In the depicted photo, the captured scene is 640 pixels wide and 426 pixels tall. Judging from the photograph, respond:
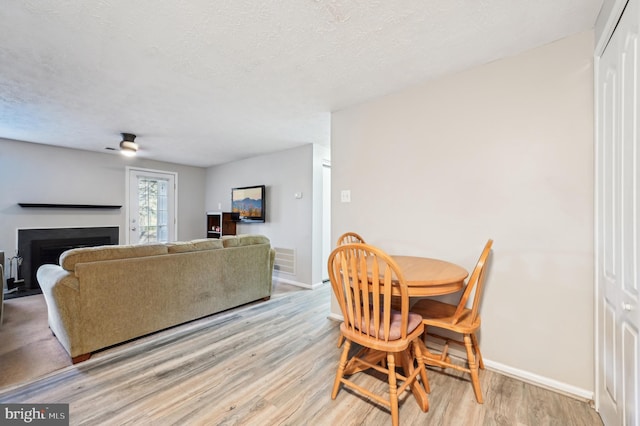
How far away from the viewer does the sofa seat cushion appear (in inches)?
102

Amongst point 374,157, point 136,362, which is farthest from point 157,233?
point 374,157

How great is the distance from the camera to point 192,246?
2721 mm

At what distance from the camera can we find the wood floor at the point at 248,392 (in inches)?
57.7

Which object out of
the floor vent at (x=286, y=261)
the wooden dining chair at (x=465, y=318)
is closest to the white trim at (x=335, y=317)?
the wooden dining chair at (x=465, y=318)

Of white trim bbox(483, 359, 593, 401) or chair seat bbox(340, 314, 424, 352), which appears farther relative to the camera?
white trim bbox(483, 359, 593, 401)

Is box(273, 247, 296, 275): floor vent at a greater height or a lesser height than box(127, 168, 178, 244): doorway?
lesser

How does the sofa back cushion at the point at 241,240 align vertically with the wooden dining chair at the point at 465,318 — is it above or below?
above

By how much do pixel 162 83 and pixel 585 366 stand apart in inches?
146

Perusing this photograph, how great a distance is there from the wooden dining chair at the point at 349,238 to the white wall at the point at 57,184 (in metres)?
4.66

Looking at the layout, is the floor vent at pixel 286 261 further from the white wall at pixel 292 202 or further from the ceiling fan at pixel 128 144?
the ceiling fan at pixel 128 144

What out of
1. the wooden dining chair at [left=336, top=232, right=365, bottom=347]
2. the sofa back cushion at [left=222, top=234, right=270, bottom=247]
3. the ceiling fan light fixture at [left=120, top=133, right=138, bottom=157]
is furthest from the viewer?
the ceiling fan light fixture at [left=120, top=133, right=138, bottom=157]

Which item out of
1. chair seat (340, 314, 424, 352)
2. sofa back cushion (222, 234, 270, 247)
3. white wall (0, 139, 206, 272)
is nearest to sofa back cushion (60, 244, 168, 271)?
sofa back cushion (222, 234, 270, 247)

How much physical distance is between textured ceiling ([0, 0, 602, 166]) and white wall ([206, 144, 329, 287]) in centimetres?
127

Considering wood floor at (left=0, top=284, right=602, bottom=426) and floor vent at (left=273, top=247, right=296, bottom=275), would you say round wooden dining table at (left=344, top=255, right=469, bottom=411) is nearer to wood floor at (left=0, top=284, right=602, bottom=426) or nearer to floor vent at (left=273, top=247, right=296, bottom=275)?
wood floor at (left=0, top=284, right=602, bottom=426)
